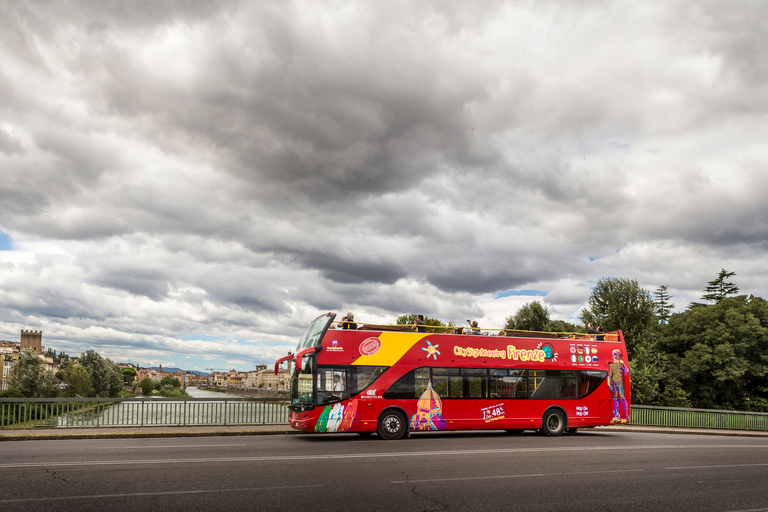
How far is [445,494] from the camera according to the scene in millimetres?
7555

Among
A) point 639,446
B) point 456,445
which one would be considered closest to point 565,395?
point 639,446

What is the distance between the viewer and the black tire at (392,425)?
52.0 ft

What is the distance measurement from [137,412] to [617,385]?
17.0 meters

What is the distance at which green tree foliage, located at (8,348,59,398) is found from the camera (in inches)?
2798

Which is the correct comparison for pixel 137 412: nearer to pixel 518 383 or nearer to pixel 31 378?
pixel 518 383

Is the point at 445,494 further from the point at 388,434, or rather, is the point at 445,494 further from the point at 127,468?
the point at 388,434

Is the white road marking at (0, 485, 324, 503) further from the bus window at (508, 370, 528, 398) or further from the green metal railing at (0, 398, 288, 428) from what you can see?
Result: the bus window at (508, 370, 528, 398)

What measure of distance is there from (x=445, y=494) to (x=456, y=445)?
23.0 feet

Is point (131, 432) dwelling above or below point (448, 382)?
below

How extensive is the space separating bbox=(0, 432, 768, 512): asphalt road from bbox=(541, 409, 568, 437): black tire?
408 centimetres

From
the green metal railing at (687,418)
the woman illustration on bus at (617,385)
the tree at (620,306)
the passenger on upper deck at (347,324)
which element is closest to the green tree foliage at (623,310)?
the tree at (620,306)

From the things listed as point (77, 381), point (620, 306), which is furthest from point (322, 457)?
point (77, 381)

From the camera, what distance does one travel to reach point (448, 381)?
16.9 m

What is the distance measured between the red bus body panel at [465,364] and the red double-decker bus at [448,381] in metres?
0.03
